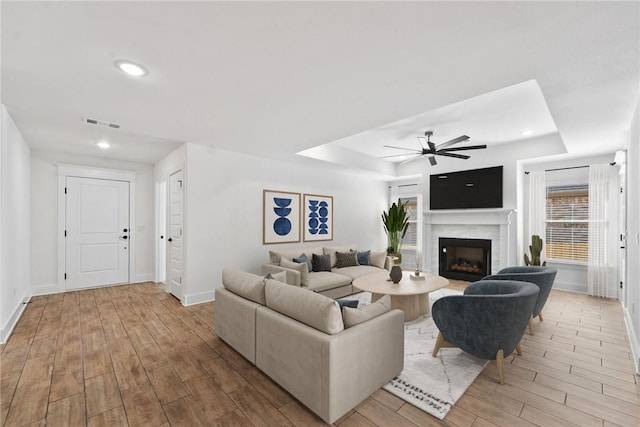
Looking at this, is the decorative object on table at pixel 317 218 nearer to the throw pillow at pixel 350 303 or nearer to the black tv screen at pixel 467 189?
the black tv screen at pixel 467 189

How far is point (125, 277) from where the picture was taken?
559 cm

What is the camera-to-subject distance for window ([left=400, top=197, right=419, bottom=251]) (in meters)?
7.43

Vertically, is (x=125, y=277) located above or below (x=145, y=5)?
below

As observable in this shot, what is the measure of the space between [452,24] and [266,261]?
4.41m

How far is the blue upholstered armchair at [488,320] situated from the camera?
2189mm

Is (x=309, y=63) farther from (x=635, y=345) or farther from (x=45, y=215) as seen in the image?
(x=45, y=215)

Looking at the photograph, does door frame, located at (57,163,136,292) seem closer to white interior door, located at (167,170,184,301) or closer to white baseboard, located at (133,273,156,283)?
white baseboard, located at (133,273,156,283)

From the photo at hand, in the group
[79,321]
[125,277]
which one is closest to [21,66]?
[79,321]

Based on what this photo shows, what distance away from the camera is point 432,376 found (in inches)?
91.2

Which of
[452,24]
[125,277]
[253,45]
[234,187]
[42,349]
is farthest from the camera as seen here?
[125,277]

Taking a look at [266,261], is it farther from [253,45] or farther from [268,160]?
[253,45]

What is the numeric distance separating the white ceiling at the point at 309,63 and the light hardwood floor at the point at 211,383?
2451 mm

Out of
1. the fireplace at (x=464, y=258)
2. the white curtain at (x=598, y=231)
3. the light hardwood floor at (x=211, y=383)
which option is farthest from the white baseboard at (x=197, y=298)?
the white curtain at (x=598, y=231)

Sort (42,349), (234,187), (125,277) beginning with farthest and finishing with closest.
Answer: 1. (125,277)
2. (234,187)
3. (42,349)
